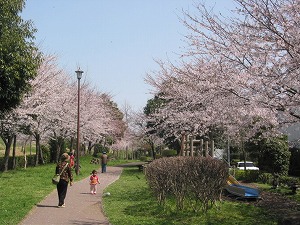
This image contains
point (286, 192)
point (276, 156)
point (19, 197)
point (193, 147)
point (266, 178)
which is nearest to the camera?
point (19, 197)

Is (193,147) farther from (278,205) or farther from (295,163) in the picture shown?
(295,163)

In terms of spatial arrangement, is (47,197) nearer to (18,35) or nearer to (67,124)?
(18,35)

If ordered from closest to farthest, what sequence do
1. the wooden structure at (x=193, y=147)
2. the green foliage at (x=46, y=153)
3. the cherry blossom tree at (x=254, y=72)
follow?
the cherry blossom tree at (x=254, y=72), the wooden structure at (x=193, y=147), the green foliage at (x=46, y=153)

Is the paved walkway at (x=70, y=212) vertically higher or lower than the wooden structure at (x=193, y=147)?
lower

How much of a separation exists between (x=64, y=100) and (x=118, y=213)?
22649 mm

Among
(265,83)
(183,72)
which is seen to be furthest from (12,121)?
(265,83)

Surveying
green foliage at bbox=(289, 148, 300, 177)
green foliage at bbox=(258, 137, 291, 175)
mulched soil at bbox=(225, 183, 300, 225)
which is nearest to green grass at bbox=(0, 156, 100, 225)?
mulched soil at bbox=(225, 183, 300, 225)

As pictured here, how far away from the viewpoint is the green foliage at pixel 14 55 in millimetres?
13711

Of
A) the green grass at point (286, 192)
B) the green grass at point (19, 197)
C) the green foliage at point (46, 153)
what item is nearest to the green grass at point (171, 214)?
the green grass at point (19, 197)

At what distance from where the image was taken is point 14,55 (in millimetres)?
14016

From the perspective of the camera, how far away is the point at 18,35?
14.3 m

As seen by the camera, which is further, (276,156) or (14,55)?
(276,156)

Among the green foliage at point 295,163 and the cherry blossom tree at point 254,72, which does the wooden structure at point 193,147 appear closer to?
the cherry blossom tree at point 254,72

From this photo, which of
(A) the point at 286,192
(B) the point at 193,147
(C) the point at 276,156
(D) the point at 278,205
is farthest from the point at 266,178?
(D) the point at 278,205
